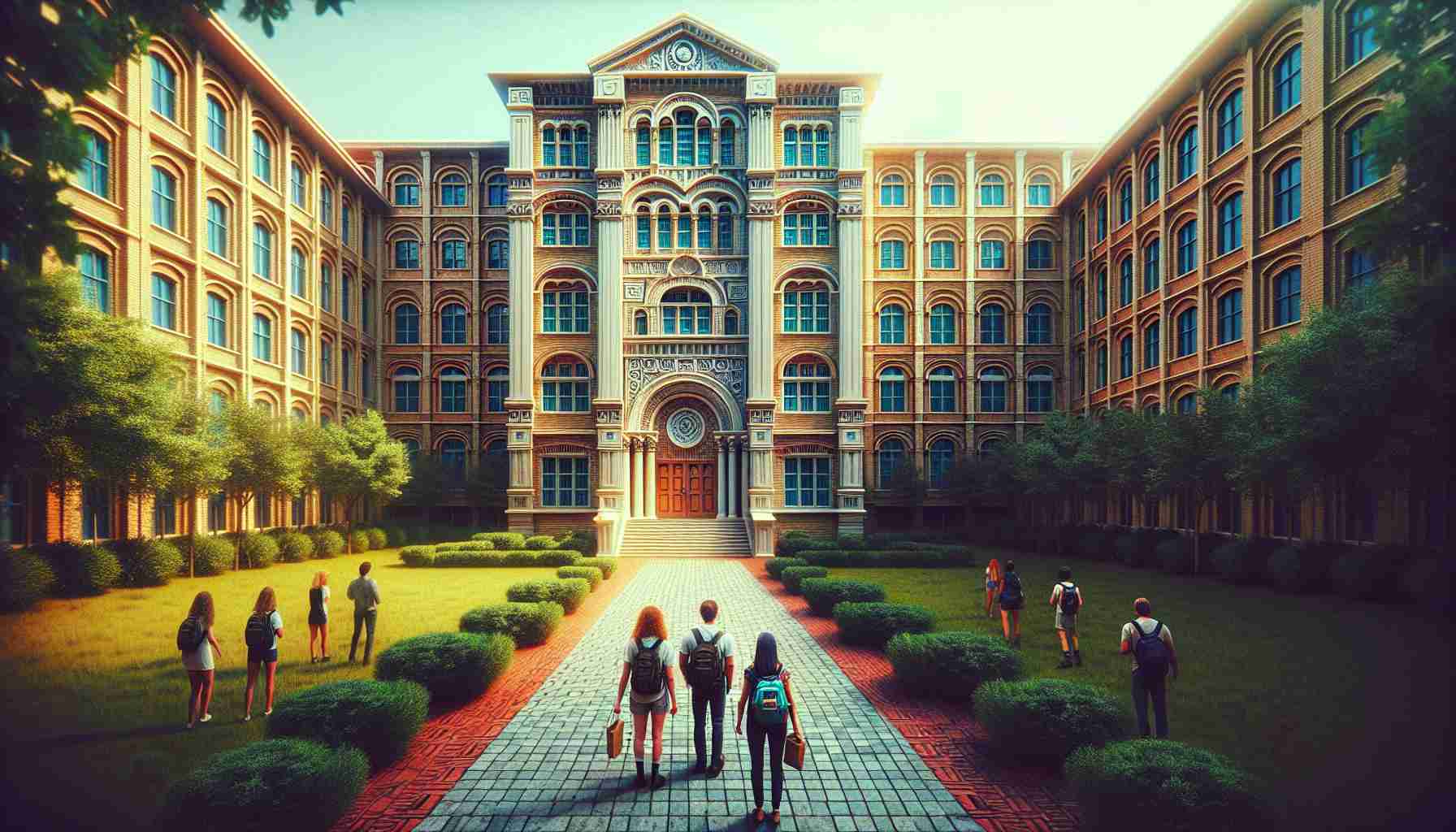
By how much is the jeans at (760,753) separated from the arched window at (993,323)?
35670 millimetres

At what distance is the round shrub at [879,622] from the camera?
12.3 meters

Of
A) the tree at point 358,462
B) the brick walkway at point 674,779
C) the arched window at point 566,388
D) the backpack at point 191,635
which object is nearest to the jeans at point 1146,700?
the brick walkway at point 674,779

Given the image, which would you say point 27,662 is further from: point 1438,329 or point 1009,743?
point 1438,329

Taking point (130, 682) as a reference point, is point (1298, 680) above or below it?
below

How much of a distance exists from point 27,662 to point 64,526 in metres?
8.58

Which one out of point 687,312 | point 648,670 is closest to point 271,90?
point 687,312

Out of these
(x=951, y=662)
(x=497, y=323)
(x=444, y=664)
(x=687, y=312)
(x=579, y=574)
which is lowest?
(x=579, y=574)

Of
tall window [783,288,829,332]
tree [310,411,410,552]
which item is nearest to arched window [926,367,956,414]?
tall window [783,288,829,332]

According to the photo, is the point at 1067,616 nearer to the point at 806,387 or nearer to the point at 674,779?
the point at 674,779

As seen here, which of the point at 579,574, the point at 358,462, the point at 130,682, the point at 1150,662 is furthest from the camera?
the point at 358,462

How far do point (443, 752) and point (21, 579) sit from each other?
13.1 meters

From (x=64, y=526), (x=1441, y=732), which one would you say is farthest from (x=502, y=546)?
(x=1441, y=732)

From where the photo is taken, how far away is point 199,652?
8414mm

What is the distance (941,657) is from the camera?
9.64m
